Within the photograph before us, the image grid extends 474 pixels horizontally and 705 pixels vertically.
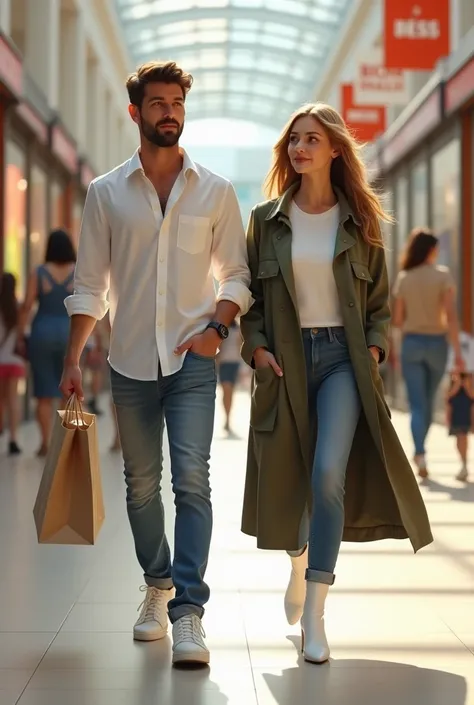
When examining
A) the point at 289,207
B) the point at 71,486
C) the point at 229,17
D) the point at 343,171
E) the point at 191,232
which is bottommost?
the point at 71,486

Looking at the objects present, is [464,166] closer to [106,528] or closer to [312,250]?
[106,528]

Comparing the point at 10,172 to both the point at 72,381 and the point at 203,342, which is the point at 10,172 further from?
the point at 203,342

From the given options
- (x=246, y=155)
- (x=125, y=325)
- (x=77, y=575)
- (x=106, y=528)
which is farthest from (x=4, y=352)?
(x=246, y=155)

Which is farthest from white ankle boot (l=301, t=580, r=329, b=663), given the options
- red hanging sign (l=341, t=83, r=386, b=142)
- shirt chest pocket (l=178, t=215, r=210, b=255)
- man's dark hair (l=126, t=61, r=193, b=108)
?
red hanging sign (l=341, t=83, r=386, b=142)

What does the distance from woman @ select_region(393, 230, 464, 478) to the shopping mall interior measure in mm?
481

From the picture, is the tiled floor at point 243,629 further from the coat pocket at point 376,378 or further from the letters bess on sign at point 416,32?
the letters bess on sign at point 416,32

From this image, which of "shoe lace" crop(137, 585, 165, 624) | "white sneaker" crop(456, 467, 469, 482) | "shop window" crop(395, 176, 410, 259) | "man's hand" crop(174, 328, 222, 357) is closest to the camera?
"man's hand" crop(174, 328, 222, 357)

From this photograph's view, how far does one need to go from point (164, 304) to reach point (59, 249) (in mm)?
5936

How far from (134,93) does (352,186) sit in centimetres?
80

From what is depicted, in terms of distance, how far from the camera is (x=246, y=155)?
161 ft

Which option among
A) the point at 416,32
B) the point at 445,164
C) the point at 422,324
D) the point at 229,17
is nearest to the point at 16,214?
the point at 416,32

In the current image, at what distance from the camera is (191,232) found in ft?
12.9

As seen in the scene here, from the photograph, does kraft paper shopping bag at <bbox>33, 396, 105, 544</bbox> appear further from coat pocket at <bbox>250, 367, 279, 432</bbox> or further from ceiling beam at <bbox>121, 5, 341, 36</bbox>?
ceiling beam at <bbox>121, 5, 341, 36</bbox>

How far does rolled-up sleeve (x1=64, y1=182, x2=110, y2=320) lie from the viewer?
4023 millimetres
